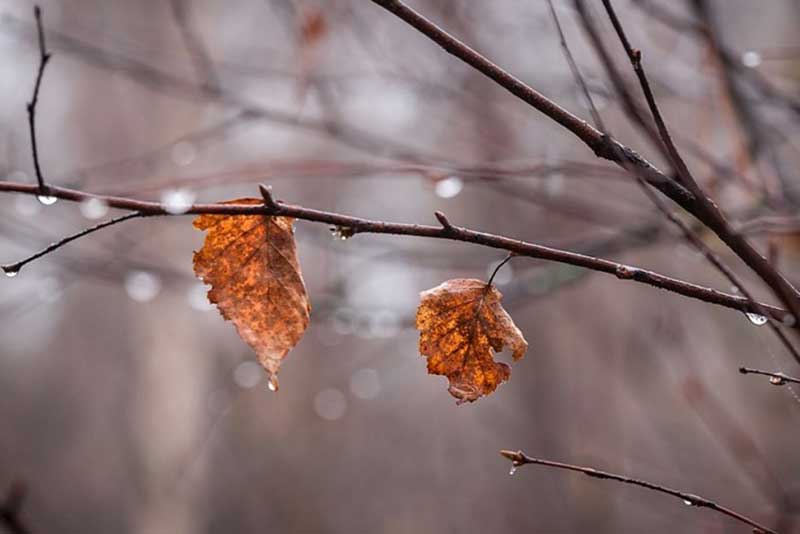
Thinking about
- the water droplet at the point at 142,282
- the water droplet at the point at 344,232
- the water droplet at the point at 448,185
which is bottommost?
the water droplet at the point at 344,232

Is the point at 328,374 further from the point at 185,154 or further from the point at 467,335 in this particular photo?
the point at 467,335

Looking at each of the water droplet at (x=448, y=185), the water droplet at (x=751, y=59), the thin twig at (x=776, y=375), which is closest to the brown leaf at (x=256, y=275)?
the thin twig at (x=776, y=375)

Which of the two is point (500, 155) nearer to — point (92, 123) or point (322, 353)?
point (322, 353)

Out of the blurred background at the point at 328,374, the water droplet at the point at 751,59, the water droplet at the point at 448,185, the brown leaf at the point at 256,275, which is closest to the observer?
the brown leaf at the point at 256,275

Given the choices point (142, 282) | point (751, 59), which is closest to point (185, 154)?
point (142, 282)

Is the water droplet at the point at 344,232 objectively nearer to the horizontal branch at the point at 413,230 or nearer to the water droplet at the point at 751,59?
the horizontal branch at the point at 413,230

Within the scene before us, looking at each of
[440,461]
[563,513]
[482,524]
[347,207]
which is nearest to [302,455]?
[440,461]

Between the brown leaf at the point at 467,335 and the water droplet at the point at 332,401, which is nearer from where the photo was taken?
the brown leaf at the point at 467,335
